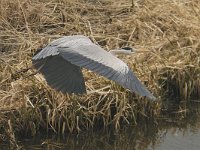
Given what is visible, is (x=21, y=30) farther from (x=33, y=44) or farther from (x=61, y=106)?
(x=61, y=106)

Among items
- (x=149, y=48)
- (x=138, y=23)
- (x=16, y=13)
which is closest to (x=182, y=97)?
(x=149, y=48)

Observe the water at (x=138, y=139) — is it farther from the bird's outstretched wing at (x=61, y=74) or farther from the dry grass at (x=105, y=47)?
the bird's outstretched wing at (x=61, y=74)

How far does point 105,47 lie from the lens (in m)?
6.38

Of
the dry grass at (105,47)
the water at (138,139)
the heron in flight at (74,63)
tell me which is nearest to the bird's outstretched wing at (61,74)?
the heron in flight at (74,63)

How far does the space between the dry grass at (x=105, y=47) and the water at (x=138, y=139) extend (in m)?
0.09

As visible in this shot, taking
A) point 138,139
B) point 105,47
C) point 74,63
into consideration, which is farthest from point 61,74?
point 105,47

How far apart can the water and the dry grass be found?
9 centimetres

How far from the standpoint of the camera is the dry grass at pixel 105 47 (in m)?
5.21

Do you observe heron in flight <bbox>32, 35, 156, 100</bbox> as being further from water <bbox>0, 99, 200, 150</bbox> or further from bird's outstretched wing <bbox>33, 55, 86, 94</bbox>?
water <bbox>0, 99, 200, 150</bbox>

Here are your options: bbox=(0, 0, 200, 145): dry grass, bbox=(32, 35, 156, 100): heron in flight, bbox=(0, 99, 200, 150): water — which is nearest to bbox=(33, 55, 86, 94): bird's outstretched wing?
bbox=(32, 35, 156, 100): heron in flight

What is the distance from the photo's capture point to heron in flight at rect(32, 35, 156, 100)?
3.67m

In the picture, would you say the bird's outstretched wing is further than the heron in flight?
Yes

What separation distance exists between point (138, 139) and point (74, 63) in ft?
6.27

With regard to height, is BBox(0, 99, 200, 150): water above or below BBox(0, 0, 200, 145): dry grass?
below
